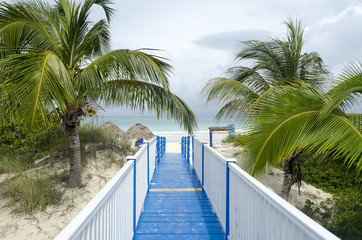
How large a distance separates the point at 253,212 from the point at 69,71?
6.10 m

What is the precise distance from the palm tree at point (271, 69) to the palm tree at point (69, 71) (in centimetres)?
154

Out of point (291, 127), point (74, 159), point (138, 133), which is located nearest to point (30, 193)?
point (74, 159)

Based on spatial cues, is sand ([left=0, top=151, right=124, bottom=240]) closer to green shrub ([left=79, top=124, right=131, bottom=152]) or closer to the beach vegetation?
green shrub ([left=79, top=124, right=131, bottom=152])

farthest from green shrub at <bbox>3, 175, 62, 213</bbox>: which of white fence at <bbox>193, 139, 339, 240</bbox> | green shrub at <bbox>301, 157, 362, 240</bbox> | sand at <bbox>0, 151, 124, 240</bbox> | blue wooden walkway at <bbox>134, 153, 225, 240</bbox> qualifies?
green shrub at <bbox>301, 157, 362, 240</bbox>

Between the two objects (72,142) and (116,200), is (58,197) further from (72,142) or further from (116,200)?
(116,200)

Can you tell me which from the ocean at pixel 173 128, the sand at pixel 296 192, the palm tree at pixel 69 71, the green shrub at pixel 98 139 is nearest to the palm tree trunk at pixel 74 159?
the palm tree at pixel 69 71

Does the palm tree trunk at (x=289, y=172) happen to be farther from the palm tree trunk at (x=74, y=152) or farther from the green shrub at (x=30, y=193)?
the green shrub at (x=30, y=193)

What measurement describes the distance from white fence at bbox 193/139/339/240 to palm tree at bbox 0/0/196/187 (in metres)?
3.12

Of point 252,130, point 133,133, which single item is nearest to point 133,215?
point 252,130

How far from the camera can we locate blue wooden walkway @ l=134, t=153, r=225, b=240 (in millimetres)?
4090

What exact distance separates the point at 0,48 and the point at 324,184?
10.6m

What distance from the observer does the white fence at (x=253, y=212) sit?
5.32ft

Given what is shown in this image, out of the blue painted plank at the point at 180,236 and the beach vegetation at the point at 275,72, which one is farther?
the beach vegetation at the point at 275,72

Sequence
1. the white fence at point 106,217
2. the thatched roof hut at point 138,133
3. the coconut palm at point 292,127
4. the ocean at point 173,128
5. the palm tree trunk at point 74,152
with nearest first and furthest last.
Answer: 1. the white fence at point 106,217
2. the coconut palm at point 292,127
3. the palm tree trunk at point 74,152
4. the ocean at point 173,128
5. the thatched roof hut at point 138,133
